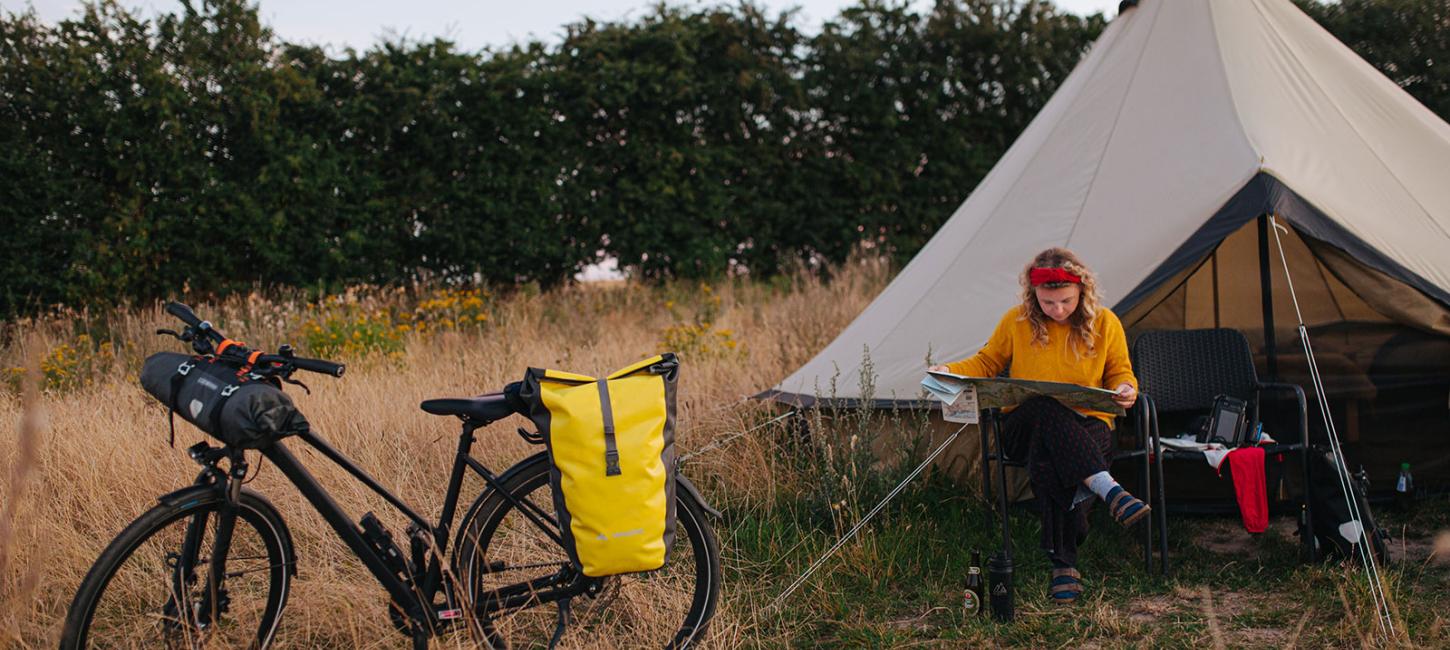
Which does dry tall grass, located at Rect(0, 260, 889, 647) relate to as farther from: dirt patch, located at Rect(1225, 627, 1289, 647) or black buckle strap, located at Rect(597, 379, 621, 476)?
dirt patch, located at Rect(1225, 627, 1289, 647)

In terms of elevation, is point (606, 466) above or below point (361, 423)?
above

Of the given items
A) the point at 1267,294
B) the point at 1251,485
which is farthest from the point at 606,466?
the point at 1267,294

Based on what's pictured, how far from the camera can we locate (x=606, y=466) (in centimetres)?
253

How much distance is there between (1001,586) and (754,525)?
1.01 meters

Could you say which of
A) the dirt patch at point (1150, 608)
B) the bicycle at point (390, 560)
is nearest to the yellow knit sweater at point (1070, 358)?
the dirt patch at point (1150, 608)

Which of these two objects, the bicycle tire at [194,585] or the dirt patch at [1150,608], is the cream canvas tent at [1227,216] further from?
the bicycle tire at [194,585]

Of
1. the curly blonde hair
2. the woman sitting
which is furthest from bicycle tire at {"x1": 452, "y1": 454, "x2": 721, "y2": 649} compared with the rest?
the curly blonde hair

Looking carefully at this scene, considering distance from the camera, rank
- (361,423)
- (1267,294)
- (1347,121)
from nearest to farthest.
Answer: (1267,294) → (1347,121) → (361,423)

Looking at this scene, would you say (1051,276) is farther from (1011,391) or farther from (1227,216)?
(1227,216)

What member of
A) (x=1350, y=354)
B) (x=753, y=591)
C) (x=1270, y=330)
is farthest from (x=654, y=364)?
(x=1350, y=354)

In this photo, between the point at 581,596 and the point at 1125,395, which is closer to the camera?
the point at 581,596

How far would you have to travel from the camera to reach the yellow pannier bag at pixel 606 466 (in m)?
2.53

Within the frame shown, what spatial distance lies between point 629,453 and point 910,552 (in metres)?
1.50

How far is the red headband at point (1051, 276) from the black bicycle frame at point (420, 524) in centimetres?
163
